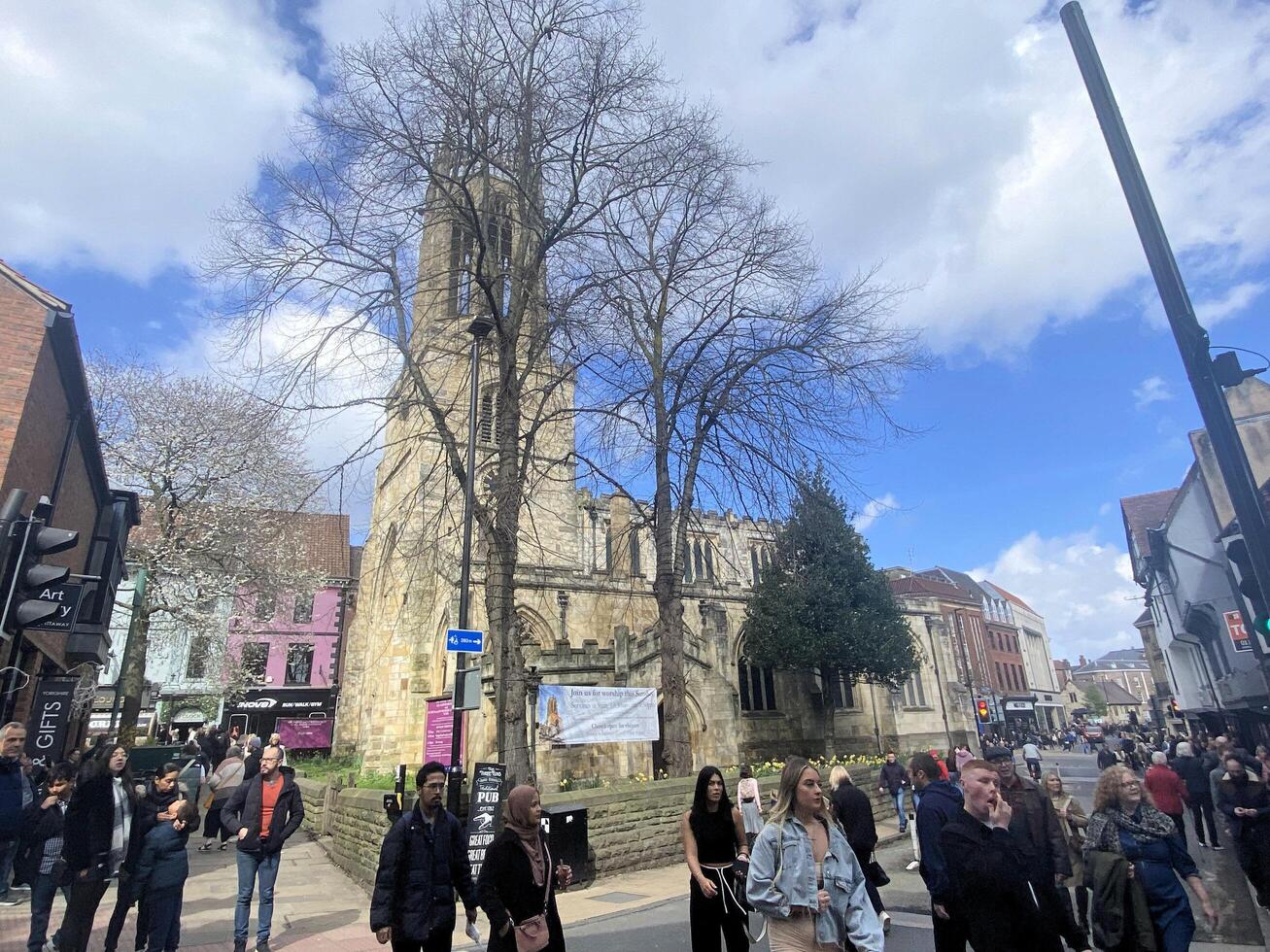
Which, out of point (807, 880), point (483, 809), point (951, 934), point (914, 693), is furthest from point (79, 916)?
point (914, 693)

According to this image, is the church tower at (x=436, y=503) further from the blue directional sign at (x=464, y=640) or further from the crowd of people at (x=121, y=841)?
the crowd of people at (x=121, y=841)

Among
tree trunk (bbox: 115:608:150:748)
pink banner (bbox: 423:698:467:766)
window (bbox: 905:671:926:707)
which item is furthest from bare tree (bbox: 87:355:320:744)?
window (bbox: 905:671:926:707)

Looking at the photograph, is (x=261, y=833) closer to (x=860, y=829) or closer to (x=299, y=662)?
(x=860, y=829)

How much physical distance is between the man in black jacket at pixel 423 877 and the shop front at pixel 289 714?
34945mm

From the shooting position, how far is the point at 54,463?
1352cm

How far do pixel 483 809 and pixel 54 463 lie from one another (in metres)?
10.8

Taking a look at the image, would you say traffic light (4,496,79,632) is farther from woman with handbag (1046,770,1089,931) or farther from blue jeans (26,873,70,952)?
woman with handbag (1046,770,1089,931)

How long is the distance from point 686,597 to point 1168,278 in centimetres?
2347

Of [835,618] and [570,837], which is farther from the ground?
[835,618]

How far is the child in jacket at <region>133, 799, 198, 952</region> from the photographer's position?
6191 millimetres

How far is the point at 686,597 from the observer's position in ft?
93.4

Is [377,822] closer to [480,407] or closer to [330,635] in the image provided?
[480,407]

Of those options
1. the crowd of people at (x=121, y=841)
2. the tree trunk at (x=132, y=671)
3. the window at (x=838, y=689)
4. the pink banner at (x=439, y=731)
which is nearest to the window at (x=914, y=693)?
the window at (x=838, y=689)

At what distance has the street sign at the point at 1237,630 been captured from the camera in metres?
19.2
